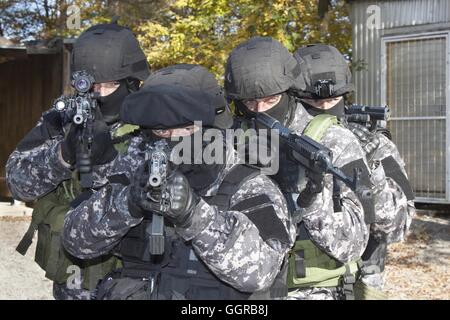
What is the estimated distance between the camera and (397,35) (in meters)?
9.06

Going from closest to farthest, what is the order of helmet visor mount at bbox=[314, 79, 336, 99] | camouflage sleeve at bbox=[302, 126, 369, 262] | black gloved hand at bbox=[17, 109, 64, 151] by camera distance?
camouflage sleeve at bbox=[302, 126, 369, 262] < black gloved hand at bbox=[17, 109, 64, 151] < helmet visor mount at bbox=[314, 79, 336, 99]

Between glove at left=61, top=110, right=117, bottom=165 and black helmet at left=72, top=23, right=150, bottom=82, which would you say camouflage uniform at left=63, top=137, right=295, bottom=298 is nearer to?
glove at left=61, top=110, right=117, bottom=165

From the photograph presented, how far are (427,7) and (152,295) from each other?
7.76 metres

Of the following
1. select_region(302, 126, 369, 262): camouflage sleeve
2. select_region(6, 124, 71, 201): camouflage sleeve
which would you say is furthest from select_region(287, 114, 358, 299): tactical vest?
select_region(6, 124, 71, 201): camouflage sleeve

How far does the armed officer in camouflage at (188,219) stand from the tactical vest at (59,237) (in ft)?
1.07

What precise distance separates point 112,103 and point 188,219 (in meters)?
1.09

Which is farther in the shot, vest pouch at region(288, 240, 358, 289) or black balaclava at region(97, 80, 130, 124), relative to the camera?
black balaclava at region(97, 80, 130, 124)

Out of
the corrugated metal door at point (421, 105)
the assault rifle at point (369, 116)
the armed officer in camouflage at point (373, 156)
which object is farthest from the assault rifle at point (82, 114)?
the corrugated metal door at point (421, 105)

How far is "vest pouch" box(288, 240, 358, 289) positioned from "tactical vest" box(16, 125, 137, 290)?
0.77 m

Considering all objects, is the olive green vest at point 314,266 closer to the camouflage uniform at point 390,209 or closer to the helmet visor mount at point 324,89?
the camouflage uniform at point 390,209

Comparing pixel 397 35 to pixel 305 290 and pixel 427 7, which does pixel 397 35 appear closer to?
pixel 427 7

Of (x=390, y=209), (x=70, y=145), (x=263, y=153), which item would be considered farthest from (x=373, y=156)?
(x=70, y=145)

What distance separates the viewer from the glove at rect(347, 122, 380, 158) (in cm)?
297
